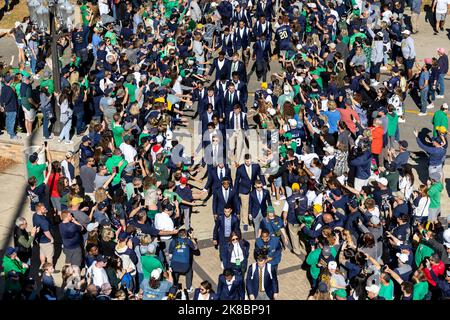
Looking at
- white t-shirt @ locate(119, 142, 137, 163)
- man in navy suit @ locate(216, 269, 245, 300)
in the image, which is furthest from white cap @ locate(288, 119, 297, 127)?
man in navy suit @ locate(216, 269, 245, 300)

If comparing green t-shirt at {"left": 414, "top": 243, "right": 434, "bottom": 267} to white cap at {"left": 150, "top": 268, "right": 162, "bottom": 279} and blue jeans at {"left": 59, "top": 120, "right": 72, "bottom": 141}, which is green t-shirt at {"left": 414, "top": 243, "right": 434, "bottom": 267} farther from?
blue jeans at {"left": 59, "top": 120, "right": 72, "bottom": 141}

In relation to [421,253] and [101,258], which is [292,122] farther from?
[101,258]

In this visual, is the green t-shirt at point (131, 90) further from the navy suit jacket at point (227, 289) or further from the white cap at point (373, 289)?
the white cap at point (373, 289)

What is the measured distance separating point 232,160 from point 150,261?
6.82m

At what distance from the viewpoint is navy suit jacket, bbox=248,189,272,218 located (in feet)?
59.7

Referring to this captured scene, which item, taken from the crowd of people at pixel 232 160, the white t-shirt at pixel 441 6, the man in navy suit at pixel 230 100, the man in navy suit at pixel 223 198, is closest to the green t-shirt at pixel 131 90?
the crowd of people at pixel 232 160

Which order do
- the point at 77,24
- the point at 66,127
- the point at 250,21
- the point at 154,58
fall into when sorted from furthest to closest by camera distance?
the point at 77,24 → the point at 250,21 → the point at 154,58 → the point at 66,127

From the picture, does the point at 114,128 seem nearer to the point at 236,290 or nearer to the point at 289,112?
the point at 289,112

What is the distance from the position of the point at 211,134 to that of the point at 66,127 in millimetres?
3846

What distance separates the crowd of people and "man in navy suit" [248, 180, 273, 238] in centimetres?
5

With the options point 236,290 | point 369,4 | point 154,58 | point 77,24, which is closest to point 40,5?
point 77,24

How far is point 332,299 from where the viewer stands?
14656 mm

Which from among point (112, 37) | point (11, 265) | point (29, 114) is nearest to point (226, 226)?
point (11, 265)

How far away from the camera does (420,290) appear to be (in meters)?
14.9
